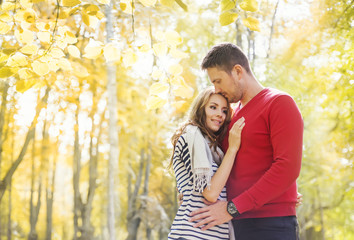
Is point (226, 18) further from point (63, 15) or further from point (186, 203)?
point (186, 203)

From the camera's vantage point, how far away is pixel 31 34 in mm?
2490

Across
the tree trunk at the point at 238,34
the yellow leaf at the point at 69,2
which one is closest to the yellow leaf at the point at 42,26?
the yellow leaf at the point at 69,2

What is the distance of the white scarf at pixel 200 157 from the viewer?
2.48 meters

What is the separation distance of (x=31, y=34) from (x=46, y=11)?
24.2ft

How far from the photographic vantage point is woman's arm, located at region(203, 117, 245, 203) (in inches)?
97.4

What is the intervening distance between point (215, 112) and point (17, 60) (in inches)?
55.3

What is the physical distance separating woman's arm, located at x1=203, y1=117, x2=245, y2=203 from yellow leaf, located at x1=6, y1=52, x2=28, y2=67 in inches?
54.2

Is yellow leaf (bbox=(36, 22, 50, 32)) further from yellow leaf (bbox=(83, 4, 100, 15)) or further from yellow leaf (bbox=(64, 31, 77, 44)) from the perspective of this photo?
yellow leaf (bbox=(83, 4, 100, 15))

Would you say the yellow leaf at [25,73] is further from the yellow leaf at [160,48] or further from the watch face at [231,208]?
the watch face at [231,208]

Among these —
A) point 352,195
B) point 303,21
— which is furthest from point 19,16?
point 303,21

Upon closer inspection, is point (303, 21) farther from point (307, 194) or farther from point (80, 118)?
point (80, 118)

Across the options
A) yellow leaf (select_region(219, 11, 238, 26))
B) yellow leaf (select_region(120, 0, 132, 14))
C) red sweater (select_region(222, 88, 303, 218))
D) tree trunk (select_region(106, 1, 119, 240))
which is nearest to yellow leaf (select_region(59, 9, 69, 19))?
yellow leaf (select_region(120, 0, 132, 14))

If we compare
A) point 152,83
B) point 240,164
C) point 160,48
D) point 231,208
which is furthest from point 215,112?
point 152,83

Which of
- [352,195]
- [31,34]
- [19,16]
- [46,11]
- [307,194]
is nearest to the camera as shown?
[19,16]
